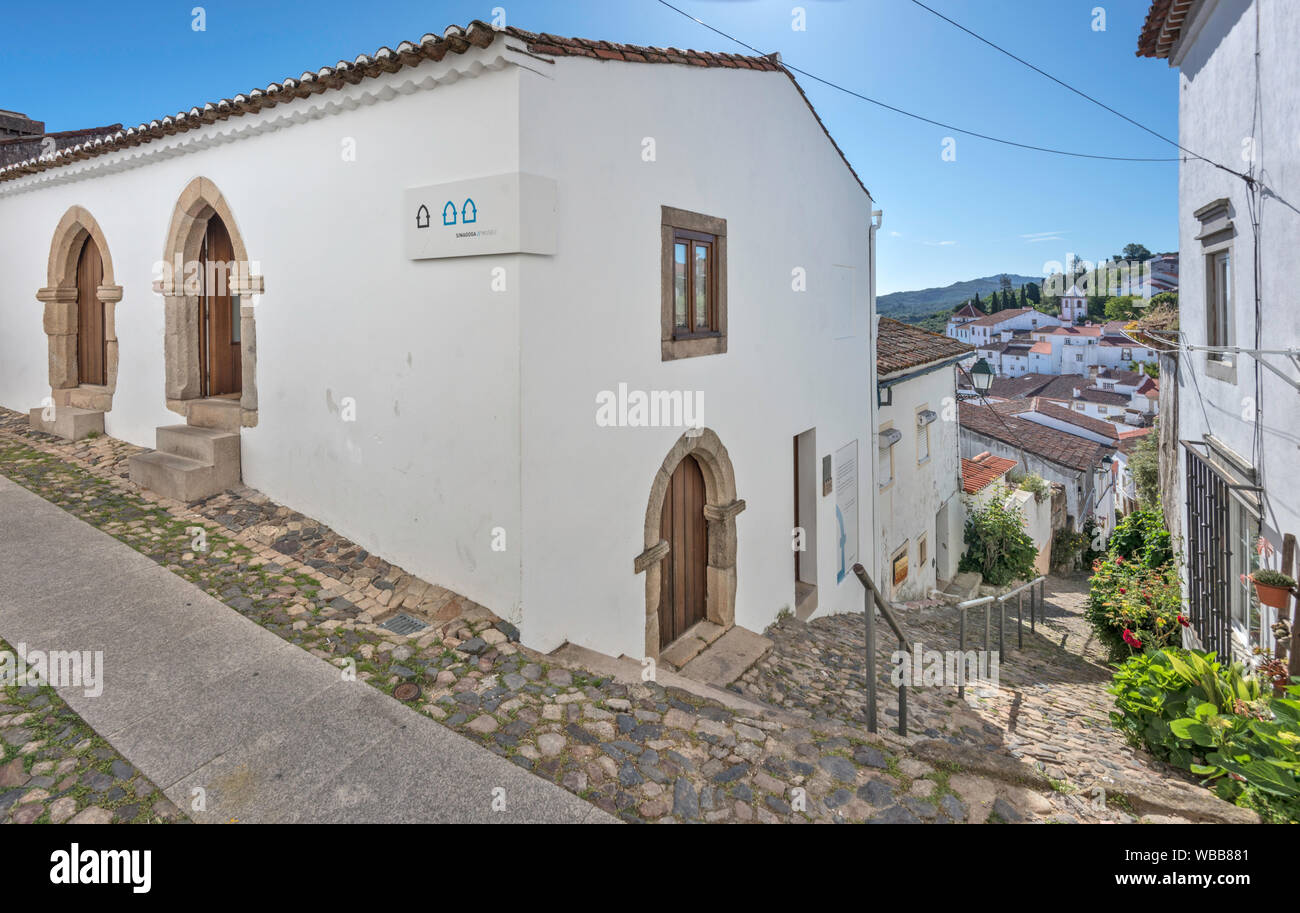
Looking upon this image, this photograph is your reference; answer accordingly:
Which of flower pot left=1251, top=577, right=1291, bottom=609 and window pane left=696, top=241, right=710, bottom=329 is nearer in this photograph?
flower pot left=1251, top=577, right=1291, bottom=609

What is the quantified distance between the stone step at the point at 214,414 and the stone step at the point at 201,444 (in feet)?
0.24

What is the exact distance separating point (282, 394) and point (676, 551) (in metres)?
4.02

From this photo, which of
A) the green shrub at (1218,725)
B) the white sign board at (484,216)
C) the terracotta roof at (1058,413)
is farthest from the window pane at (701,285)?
the terracotta roof at (1058,413)

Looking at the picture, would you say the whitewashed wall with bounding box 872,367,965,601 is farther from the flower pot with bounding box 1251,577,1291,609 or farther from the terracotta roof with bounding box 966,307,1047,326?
the terracotta roof with bounding box 966,307,1047,326

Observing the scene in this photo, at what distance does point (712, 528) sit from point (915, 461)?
26.3ft

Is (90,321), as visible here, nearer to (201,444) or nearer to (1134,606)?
(201,444)

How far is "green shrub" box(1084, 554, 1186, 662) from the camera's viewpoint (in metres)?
9.11

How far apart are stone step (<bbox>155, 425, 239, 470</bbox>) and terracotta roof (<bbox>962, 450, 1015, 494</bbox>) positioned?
54.0 feet

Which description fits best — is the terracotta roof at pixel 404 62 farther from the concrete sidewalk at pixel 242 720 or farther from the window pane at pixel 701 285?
the concrete sidewalk at pixel 242 720

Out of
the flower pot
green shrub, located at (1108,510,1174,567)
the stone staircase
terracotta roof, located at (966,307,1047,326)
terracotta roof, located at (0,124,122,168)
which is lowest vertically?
green shrub, located at (1108,510,1174,567)

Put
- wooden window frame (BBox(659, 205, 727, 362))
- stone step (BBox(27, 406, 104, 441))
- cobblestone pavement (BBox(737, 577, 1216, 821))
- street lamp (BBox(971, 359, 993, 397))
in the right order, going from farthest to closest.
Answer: street lamp (BBox(971, 359, 993, 397))
stone step (BBox(27, 406, 104, 441))
wooden window frame (BBox(659, 205, 727, 362))
cobblestone pavement (BBox(737, 577, 1216, 821))

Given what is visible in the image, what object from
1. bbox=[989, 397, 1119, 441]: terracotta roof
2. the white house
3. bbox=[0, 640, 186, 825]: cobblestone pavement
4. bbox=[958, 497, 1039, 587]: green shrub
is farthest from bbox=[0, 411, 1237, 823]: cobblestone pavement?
bbox=[989, 397, 1119, 441]: terracotta roof

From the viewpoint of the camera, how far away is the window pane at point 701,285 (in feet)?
23.3
